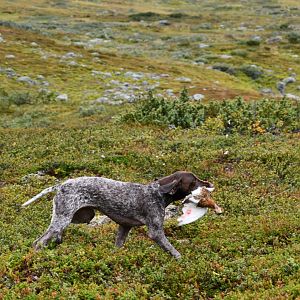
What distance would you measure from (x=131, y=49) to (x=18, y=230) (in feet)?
214

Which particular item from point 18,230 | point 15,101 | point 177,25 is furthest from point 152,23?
point 18,230

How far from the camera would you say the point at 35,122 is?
3341 centimetres

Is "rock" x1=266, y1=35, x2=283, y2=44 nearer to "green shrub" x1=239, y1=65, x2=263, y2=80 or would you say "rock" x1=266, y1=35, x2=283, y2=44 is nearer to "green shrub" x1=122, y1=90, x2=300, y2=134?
"green shrub" x1=239, y1=65, x2=263, y2=80

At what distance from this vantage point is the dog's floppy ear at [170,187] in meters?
11.4

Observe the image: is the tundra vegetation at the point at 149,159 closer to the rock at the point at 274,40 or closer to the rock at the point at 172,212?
the rock at the point at 172,212

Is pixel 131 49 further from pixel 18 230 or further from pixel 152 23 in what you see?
pixel 18 230

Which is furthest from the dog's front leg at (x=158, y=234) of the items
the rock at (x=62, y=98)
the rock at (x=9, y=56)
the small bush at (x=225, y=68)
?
the small bush at (x=225, y=68)

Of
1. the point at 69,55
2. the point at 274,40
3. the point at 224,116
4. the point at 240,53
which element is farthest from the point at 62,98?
the point at 274,40

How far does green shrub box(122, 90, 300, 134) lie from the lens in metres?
28.7

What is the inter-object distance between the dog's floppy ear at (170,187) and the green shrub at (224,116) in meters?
16.9

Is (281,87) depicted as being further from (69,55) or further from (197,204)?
(197,204)

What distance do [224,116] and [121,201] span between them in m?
19.6

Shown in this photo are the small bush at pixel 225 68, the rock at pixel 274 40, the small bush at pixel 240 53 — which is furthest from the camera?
the rock at pixel 274 40

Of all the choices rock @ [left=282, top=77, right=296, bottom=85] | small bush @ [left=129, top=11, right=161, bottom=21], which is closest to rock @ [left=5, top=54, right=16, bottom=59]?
rock @ [left=282, top=77, right=296, bottom=85]
